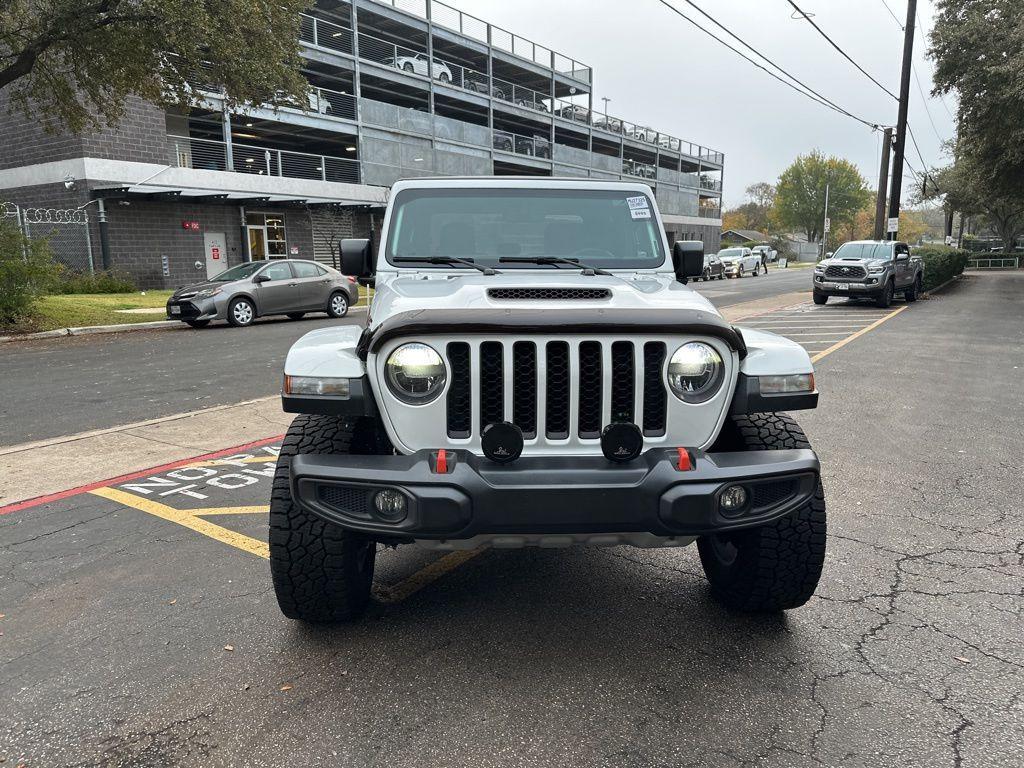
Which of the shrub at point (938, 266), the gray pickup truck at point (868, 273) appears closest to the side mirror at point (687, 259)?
the gray pickup truck at point (868, 273)

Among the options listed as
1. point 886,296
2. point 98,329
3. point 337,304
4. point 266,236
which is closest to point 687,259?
point 98,329

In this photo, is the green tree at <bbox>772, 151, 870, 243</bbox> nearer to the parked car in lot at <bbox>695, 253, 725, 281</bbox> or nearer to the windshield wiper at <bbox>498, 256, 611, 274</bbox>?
the parked car in lot at <bbox>695, 253, 725, 281</bbox>

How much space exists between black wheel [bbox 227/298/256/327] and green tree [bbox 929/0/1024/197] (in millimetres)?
17529

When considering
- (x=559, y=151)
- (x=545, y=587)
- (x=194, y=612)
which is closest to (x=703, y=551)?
(x=545, y=587)

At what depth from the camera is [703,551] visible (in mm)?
3510

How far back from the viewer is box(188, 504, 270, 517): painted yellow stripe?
4484 mm

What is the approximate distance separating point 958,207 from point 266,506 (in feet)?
188

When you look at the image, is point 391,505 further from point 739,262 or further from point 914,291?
point 739,262

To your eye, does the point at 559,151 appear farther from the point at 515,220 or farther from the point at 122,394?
the point at 515,220

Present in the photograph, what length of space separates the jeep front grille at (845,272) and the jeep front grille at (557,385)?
18.3 m

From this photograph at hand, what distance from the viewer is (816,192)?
9238 centimetres

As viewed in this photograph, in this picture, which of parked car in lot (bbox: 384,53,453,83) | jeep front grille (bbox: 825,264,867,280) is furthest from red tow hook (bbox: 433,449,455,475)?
parked car in lot (bbox: 384,53,453,83)

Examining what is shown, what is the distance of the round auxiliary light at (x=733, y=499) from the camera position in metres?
2.53

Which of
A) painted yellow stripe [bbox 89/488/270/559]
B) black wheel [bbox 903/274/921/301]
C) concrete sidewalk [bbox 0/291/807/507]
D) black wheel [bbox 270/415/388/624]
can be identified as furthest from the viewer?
black wheel [bbox 903/274/921/301]
